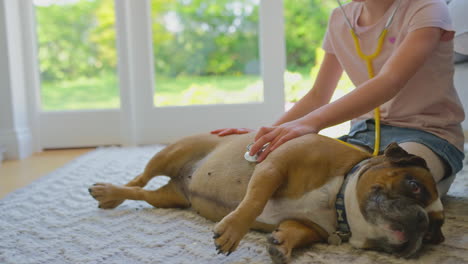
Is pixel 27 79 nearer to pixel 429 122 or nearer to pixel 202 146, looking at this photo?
pixel 202 146

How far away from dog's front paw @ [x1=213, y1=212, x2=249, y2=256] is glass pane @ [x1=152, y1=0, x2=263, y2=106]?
2238mm

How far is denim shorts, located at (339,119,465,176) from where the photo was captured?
1251 millimetres

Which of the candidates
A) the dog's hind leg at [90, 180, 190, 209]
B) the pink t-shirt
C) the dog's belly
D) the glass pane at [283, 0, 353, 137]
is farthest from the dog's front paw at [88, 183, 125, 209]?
the glass pane at [283, 0, 353, 137]

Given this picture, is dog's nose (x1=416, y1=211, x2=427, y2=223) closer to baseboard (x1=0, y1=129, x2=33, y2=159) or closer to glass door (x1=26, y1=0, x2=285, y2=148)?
glass door (x1=26, y1=0, x2=285, y2=148)

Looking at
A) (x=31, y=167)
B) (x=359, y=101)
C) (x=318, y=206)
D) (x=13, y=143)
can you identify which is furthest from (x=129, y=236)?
(x=13, y=143)

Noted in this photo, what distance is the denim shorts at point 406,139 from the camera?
125cm

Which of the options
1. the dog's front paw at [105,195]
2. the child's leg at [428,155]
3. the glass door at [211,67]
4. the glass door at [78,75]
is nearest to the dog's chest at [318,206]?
the child's leg at [428,155]

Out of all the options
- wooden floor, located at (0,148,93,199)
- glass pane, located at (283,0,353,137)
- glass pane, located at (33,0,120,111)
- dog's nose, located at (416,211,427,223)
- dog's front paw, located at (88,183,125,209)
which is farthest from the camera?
glass pane, located at (283,0,353,137)

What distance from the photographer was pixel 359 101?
112cm

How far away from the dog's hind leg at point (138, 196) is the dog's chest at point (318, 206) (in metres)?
0.47

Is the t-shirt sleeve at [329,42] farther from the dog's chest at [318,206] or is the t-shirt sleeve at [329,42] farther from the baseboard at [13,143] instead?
the baseboard at [13,143]

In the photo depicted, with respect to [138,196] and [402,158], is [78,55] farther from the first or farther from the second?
[402,158]

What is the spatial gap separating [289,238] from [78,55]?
2.44 m

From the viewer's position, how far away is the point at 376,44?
1.38 m
